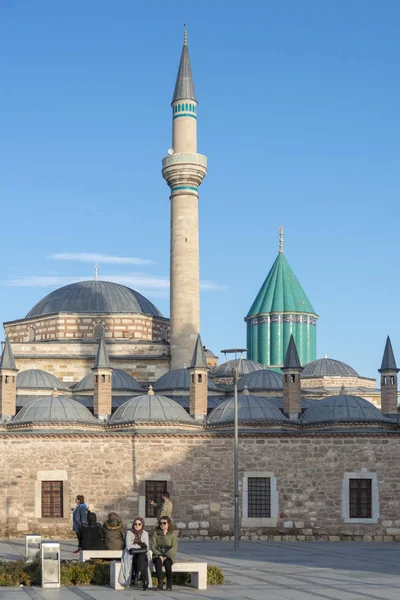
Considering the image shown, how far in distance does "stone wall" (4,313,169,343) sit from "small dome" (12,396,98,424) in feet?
36.1

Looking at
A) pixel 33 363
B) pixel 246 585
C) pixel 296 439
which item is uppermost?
pixel 33 363

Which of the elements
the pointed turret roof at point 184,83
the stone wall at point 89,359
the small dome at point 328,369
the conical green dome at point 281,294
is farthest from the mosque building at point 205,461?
the conical green dome at point 281,294

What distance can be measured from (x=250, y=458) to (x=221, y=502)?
1.39 meters

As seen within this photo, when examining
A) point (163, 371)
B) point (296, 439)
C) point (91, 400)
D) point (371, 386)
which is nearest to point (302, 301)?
point (371, 386)

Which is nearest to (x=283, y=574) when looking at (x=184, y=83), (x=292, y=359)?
(x=292, y=359)

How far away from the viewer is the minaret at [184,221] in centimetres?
3547

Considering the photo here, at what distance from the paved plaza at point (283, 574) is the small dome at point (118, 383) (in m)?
10.2

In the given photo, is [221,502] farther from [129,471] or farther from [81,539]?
[81,539]

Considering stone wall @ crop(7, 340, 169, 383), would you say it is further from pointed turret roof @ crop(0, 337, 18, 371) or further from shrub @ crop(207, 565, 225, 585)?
shrub @ crop(207, 565, 225, 585)

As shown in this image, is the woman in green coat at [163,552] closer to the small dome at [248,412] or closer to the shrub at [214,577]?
the shrub at [214,577]

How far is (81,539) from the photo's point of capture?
1664 cm

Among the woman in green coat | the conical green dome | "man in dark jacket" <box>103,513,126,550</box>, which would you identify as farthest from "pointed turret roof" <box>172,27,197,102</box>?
the woman in green coat

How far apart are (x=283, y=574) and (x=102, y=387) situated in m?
14.3

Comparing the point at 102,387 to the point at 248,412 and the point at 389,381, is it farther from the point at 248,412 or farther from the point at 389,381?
the point at 389,381
